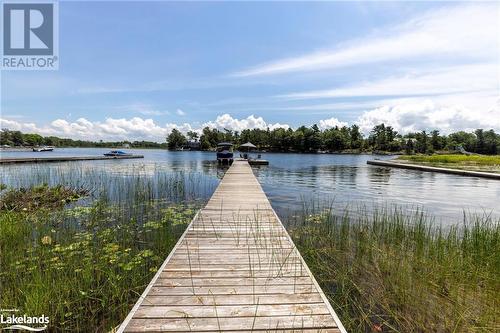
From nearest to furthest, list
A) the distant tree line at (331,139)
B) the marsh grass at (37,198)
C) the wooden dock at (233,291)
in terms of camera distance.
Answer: the wooden dock at (233,291), the marsh grass at (37,198), the distant tree line at (331,139)

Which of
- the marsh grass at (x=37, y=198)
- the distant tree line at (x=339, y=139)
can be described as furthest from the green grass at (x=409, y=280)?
the distant tree line at (x=339, y=139)

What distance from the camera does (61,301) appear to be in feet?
10.1

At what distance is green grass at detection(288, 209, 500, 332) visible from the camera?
3072 mm

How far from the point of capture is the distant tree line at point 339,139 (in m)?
73.6

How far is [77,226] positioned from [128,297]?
383 centimetres

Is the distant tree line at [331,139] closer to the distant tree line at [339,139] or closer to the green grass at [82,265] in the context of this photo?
the distant tree line at [339,139]

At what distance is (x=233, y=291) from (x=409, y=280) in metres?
2.48

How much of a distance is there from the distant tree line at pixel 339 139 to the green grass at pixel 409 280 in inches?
2924

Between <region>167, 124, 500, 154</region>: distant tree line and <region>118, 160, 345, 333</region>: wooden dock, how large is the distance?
7488 cm

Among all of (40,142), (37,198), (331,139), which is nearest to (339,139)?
(331,139)

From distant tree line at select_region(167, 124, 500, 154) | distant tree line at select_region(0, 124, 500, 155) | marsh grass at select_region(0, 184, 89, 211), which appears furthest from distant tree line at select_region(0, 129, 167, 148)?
marsh grass at select_region(0, 184, 89, 211)

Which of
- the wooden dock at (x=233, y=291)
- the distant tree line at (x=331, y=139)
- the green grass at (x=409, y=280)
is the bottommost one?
the green grass at (x=409, y=280)

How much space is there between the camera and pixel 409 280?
12.0 feet

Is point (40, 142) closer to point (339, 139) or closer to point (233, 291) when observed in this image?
point (339, 139)
